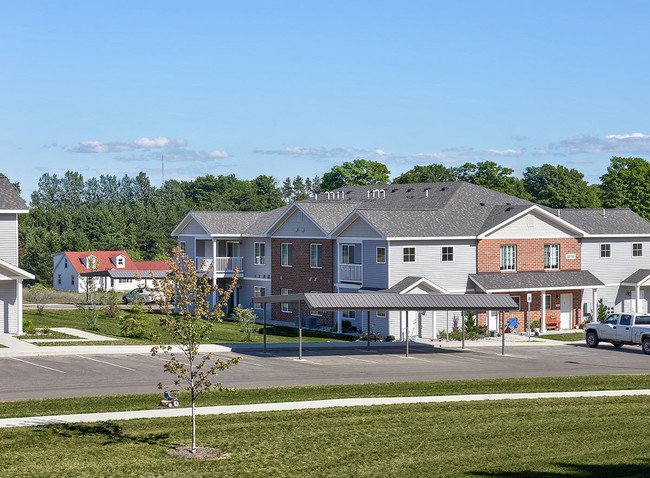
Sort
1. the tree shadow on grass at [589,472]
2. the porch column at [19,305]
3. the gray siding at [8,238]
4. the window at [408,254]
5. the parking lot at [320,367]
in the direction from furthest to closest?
the window at [408,254] < the gray siding at [8,238] < the porch column at [19,305] < the parking lot at [320,367] < the tree shadow on grass at [589,472]

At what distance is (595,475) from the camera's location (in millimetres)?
17328

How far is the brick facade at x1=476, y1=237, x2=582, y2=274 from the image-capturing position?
5378 cm

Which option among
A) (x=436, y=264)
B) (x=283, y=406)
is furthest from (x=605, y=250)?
(x=283, y=406)

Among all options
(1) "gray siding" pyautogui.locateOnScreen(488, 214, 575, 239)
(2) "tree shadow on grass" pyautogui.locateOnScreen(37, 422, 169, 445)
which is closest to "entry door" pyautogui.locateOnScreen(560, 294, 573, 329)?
(1) "gray siding" pyautogui.locateOnScreen(488, 214, 575, 239)

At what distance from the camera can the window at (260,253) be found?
63.0 meters

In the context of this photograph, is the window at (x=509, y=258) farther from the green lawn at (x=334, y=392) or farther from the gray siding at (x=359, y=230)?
the green lawn at (x=334, y=392)

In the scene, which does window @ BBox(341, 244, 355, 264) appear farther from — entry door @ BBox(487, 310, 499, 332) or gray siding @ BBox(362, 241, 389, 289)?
entry door @ BBox(487, 310, 499, 332)

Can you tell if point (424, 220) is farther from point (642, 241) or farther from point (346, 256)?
point (642, 241)

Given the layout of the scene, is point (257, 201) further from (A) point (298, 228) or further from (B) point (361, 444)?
(B) point (361, 444)

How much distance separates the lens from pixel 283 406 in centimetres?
2481

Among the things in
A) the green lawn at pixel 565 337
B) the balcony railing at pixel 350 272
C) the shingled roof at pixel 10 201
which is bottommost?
the green lawn at pixel 565 337

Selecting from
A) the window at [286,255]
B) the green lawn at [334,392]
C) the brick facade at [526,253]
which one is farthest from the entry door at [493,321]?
the green lawn at [334,392]

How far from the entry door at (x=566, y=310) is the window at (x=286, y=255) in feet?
57.9

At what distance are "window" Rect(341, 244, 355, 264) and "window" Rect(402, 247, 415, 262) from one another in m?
3.87
